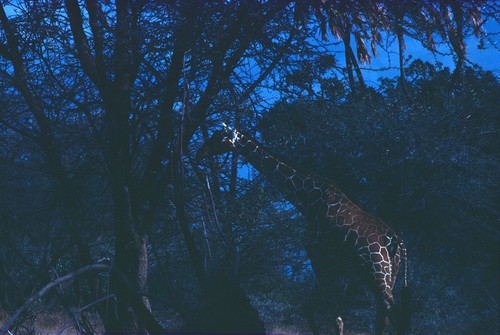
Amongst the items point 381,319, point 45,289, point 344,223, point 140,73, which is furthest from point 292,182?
point 45,289

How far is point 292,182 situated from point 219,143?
2297 millimetres

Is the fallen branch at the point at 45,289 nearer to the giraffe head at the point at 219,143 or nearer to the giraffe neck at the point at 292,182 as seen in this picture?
the giraffe head at the point at 219,143

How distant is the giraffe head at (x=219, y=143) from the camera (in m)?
6.88

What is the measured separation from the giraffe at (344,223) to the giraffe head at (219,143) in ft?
0.99

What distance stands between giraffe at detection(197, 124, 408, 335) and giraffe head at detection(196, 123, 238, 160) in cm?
30

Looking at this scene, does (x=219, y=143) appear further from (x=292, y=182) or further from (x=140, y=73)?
(x=292, y=182)

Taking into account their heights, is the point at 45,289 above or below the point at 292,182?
below

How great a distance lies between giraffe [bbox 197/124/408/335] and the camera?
841 centimetres

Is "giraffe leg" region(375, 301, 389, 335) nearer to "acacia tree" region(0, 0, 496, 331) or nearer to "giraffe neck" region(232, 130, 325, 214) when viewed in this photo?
"giraffe neck" region(232, 130, 325, 214)

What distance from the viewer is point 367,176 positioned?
1146 cm

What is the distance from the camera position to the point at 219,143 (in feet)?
23.7

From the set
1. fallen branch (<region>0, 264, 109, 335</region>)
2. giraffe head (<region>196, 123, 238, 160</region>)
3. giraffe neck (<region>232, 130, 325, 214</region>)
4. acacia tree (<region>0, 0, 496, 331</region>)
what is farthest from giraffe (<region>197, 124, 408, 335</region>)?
fallen branch (<region>0, 264, 109, 335</region>)

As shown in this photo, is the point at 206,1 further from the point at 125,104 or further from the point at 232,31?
the point at 125,104

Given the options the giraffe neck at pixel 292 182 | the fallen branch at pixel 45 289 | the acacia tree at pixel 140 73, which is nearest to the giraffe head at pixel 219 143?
the acacia tree at pixel 140 73
